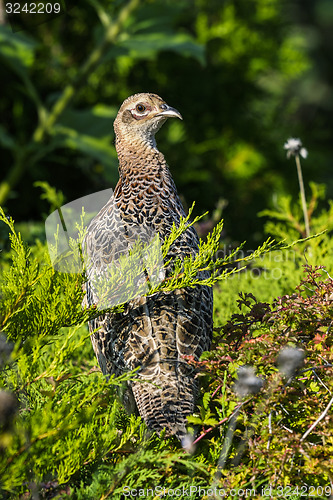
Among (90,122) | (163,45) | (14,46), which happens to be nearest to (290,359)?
(163,45)

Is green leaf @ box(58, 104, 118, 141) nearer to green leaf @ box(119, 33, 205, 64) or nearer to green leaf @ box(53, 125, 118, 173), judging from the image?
green leaf @ box(53, 125, 118, 173)

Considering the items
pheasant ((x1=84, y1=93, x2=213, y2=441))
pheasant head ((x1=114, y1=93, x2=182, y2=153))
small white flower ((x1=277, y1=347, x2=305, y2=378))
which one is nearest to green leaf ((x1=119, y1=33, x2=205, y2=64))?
pheasant head ((x1=114, y1=93, x2=182, y2=153))

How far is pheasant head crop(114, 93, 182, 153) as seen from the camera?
3.56 m

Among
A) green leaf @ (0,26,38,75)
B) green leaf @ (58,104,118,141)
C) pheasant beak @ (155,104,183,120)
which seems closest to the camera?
pheasant beak @ (155,104,183,120)

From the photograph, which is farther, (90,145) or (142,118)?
(90,145)

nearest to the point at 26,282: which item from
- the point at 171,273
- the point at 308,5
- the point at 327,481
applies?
the point at 171,273

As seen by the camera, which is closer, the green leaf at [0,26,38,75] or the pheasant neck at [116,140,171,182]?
the pheasant neck at [116,140,171,182]

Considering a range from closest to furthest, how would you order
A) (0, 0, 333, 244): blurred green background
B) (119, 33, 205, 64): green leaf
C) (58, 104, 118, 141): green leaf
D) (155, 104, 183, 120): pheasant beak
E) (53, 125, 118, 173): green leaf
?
(155, 104, 183, 120): pheasant beak < (119, 33, 205, 64): green leaf < (53, 125, 118, 173): green leaf < (58, 104, 118, 141): green leaf < (0, 0, 333, 244): blurred green background

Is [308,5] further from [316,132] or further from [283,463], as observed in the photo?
[283,463]

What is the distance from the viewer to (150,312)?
2.98m

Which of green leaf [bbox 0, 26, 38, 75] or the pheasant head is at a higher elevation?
green leaf [bbox 0, 26, 38, 75]

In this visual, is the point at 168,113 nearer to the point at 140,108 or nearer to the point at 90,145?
the point at 140,108

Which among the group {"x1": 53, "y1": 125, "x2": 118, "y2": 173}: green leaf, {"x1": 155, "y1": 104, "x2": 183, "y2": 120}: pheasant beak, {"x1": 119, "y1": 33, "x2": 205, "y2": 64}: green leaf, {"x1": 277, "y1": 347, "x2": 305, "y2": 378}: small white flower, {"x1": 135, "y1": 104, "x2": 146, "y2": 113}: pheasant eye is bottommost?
{"x1": 277, "y1": 347, "x2": 305, "y2": 378}: small white flower

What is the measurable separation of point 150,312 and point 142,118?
1252 mm
